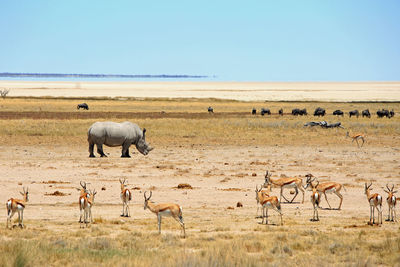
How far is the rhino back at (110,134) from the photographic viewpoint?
32312 millimetres

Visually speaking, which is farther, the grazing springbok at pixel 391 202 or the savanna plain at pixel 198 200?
the grazing springbok at pixel 391 202

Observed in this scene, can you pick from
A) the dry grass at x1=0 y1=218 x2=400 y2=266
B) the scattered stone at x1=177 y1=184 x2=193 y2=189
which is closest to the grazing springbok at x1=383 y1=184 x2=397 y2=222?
the dry grass at x1=0 y1=218 x2=400 y2=266

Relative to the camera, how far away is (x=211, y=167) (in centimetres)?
2842

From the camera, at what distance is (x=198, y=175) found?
25.9 m

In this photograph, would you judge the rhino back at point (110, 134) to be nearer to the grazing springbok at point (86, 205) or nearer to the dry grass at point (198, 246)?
the grazing springbok at point (86, 205)

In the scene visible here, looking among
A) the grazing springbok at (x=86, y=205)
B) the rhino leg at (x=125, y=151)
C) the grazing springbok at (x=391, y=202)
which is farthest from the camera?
the rhino leg at (x=125, y=151)

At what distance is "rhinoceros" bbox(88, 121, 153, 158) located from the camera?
32312 mm

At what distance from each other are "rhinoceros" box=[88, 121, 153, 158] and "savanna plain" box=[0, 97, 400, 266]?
0.69 m

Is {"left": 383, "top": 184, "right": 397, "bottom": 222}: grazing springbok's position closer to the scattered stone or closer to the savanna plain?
the savanna plain

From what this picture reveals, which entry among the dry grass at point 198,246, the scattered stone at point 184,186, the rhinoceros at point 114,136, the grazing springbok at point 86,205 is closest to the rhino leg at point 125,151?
the rhinoceros at point 114,136

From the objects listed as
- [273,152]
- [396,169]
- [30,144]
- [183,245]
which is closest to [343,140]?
[273,152]

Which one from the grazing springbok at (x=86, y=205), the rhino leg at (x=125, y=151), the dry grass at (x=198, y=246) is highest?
the rhino leg at (x=125, y=151)

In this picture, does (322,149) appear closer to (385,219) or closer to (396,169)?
(396,169)

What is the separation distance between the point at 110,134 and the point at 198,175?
26.7ft
